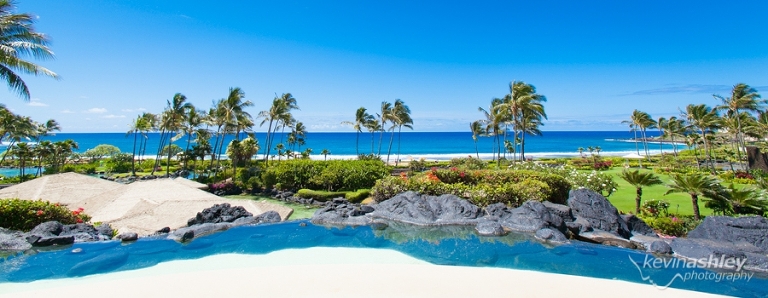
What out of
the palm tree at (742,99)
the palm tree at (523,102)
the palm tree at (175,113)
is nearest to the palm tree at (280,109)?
the palm tree at (175,113)

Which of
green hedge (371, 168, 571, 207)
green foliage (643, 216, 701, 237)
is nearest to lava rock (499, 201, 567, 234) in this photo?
green hedge (371, 168, 571, 207)

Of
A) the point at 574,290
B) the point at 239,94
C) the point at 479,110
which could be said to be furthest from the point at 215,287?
the point at 479,110

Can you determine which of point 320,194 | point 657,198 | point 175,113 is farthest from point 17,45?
point 657,198

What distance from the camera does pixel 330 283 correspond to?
8203mm

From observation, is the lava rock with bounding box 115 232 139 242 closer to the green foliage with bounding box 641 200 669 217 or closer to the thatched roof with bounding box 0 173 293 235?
the thatched roof with bounding box 0 173 293 235

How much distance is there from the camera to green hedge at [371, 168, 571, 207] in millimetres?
16016

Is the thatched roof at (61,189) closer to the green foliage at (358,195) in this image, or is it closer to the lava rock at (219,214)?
the lava rock at (219,214)

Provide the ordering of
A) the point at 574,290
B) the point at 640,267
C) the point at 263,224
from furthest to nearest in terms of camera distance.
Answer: the point at 263,224, the point at 640,267, the point at 574,290

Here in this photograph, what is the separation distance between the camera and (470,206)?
15039mm

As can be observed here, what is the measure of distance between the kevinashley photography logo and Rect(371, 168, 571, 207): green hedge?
571 cm

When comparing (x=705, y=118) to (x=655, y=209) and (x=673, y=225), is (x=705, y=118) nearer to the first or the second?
(x=655, y=209)

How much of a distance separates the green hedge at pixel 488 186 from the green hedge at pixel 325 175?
3.63 metres

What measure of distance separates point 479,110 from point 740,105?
76.1ft

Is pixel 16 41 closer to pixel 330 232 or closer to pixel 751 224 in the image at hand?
pixel 330 232
